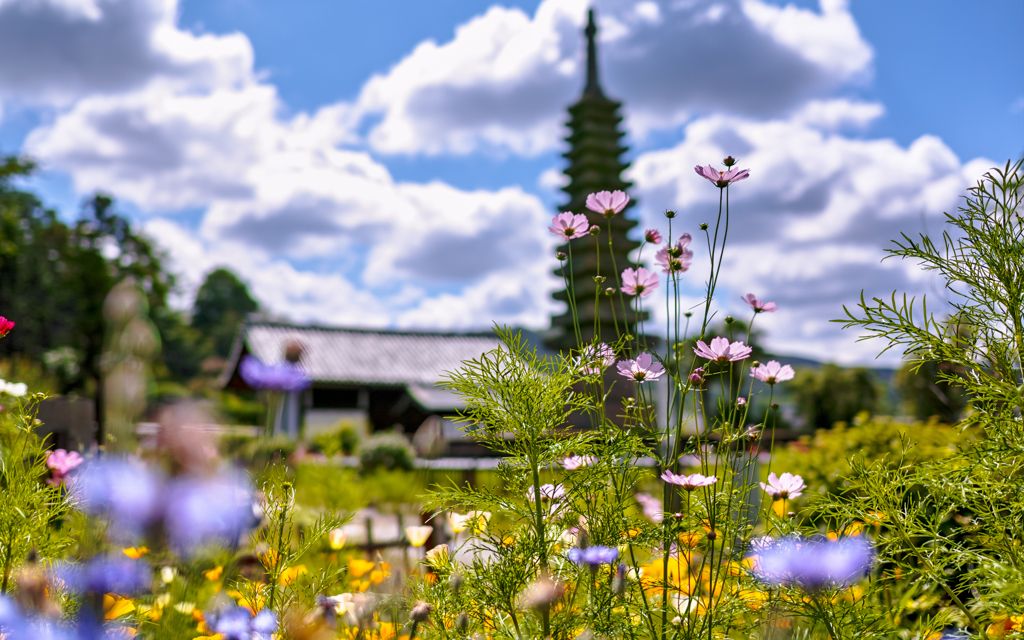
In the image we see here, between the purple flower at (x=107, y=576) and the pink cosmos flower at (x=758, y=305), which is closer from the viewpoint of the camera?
the purple flower at (x=107, y=576)

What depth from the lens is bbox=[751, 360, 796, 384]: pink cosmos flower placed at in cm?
150

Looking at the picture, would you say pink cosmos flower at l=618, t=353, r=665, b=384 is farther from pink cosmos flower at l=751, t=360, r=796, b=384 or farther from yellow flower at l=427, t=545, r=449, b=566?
yellow flower at l=427, t=545, r=449, b=566

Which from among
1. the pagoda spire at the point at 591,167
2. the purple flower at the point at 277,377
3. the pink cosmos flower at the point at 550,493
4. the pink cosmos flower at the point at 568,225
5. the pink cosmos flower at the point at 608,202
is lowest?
the pink cosmos flower at the point at 550,493

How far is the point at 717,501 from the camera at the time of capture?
1.42m

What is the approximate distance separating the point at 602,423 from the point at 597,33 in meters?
9.59

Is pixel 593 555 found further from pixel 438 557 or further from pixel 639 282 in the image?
pixel 639 282

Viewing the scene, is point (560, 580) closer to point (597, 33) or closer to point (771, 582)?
point (771, 582)

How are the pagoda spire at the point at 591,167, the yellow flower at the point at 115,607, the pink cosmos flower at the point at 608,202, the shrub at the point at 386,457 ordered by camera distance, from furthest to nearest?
1. the shrub at the point at 386,457
2. the pagoda spire at the point at 591,167
3. the pink cosmos flower at the point at 608,202
4. the yellow flower at the point at 115,607

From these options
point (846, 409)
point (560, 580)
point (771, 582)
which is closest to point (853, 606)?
point (771, 582)

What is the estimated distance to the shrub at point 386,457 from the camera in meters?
11.2

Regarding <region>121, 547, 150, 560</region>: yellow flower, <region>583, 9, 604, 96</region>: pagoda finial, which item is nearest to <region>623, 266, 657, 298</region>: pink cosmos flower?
<region>121, 547, 150, 560</region>: yellow flower

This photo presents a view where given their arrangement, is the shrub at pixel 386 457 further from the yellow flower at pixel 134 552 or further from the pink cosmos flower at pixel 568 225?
the pink cosmos flower at pixel 568 225

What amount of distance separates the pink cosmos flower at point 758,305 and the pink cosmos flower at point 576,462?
0.52 metres

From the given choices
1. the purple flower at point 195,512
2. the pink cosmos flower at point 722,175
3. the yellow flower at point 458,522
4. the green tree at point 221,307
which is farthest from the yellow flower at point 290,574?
the green tree at point 221,307
